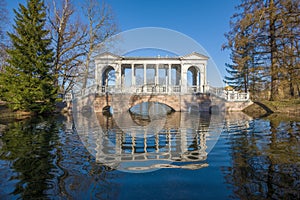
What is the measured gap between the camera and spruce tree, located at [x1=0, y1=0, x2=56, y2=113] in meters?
13.1

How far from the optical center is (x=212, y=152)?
4.04 m

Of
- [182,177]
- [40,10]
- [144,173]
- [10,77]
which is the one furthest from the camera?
[40,10]

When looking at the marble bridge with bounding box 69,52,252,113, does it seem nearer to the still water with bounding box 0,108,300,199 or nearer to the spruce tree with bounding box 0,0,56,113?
the spruce tree with bounding box 0,0,56,113

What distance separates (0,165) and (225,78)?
120ft

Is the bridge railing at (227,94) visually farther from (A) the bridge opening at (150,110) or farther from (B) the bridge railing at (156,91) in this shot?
→ (A) the bridge opening at (150,110)

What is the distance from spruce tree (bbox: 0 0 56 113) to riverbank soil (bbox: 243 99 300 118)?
53.2 feet

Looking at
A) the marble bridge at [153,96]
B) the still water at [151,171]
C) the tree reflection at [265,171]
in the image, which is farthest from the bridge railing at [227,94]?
the tree reflection at [265,171]

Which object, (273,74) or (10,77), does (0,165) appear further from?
(273,74)

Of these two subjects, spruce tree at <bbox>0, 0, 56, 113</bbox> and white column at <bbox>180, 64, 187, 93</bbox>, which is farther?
white column at <bbox>180, 64, 187, 93</bbox>

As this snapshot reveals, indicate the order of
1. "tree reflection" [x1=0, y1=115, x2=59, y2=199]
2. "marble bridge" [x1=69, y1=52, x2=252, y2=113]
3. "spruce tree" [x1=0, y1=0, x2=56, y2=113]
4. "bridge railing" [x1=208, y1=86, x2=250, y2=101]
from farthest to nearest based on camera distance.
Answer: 1. "bridge railing" [x1=208, y1=86, x2=250, y2=101]
2. "marble bridge" [x1=69, y1=52, x2=252, y2=113]
3. "spruce tree" [x1=0, y1=0, x2=56, y2=113]
4. "tree reflection" [x1=0, y1=115, x2=59, y2=199]

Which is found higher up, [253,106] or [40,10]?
[40,10]

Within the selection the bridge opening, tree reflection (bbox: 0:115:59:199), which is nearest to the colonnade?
the bridge opening

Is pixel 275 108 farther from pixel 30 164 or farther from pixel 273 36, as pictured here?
pixel 30 164

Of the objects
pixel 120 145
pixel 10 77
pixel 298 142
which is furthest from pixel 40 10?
pixel 298 142
